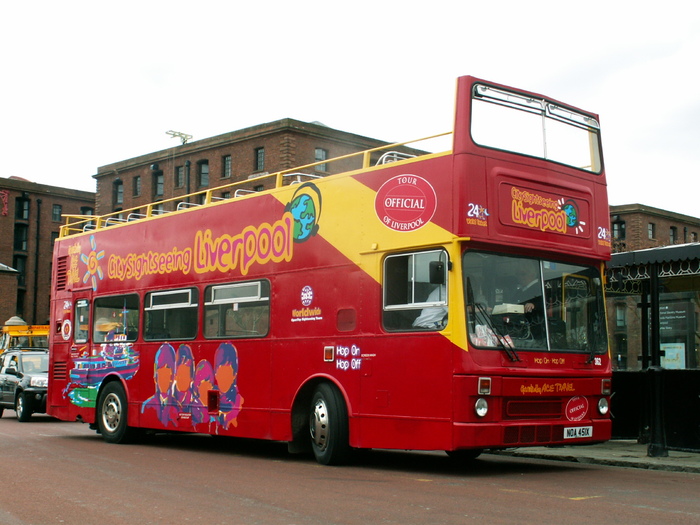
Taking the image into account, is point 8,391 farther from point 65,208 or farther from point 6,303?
point 65,208

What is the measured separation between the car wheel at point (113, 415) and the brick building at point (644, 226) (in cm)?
6260

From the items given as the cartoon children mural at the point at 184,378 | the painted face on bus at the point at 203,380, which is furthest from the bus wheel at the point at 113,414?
the painted face on bus at the point at 203,380

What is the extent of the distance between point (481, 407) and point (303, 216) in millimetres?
3923

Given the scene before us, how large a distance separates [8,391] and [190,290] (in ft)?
Result: 41.6

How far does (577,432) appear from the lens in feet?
36.4

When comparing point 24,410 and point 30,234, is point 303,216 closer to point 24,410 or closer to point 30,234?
point 24,410

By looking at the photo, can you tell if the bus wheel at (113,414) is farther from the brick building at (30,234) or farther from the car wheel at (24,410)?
the brick building at (30,234)

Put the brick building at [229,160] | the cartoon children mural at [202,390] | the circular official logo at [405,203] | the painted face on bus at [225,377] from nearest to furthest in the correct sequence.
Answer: the circular official logo at [405,203]
the painted face on bus at [225,377]
the cartoon children mural at [202,390]
the brick building at [229,160]

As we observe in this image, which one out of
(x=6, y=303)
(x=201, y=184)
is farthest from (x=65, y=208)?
(x=201, y=184)

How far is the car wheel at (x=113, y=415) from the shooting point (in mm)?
15867

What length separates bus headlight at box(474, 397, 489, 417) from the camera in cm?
1016

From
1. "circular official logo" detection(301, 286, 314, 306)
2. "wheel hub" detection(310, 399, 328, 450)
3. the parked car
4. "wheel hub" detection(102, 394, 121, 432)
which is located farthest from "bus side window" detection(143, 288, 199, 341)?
the parked car

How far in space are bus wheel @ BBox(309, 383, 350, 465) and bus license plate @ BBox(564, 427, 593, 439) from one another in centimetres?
266

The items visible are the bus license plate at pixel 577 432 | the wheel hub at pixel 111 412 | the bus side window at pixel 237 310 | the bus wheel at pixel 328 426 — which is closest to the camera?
the bus license plate at pixel 577 432
